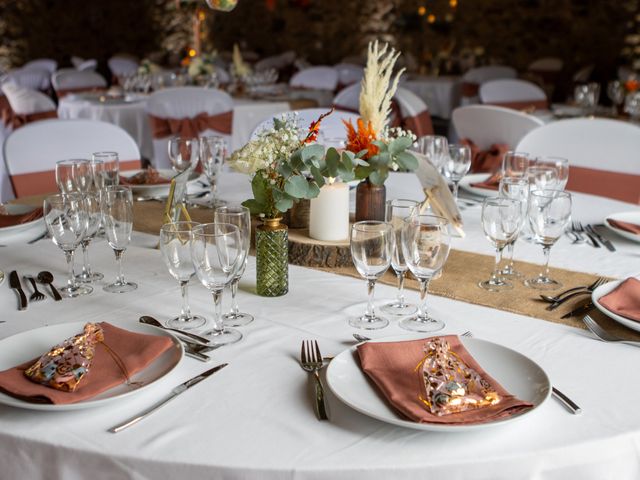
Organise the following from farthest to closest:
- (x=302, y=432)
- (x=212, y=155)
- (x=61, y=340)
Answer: (x=212, y=155) → (x=61, y=340) → (x=302, y=432)

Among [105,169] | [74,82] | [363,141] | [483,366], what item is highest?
[363,141]

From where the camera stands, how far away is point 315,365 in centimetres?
112

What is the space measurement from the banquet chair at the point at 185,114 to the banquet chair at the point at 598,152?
241 centimetres

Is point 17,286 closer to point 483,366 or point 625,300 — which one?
point 483,366

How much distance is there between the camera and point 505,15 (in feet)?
32.2

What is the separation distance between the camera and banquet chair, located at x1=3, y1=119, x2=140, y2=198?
259cm

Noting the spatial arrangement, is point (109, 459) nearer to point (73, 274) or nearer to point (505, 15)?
point (73, 274)

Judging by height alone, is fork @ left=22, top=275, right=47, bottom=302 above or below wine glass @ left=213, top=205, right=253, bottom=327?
below

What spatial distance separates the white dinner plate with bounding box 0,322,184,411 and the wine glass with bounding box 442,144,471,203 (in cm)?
125

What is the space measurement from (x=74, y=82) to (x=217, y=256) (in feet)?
20.8

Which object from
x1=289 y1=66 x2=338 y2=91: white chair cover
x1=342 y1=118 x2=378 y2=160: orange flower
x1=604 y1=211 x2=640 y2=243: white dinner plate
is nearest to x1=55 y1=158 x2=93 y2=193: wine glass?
x1=342 y1=118 x2=378 y2=160: orange flower

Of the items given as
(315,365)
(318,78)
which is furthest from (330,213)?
(318,78)

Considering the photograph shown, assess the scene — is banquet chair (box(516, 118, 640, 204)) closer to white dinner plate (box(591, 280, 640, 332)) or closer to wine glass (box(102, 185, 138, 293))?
white dinner plate (box(591, 280, 640, 332))

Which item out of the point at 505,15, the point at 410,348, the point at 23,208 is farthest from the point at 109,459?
the point at 505,15
